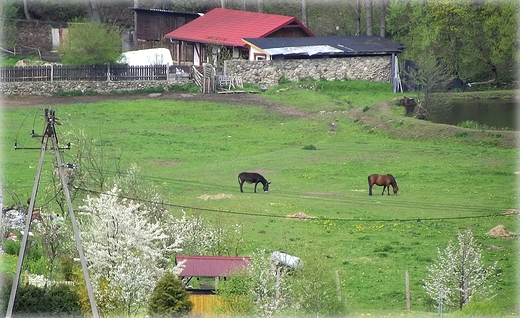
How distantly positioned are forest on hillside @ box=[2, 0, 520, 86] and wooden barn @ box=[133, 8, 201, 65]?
2.13 metres

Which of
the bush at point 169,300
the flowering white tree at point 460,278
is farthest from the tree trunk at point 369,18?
the bush at point 169,300

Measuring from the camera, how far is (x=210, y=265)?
27688mm

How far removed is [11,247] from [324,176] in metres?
15.4

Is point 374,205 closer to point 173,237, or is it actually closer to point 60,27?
point 173,237

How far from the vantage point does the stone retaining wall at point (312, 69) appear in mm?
63938

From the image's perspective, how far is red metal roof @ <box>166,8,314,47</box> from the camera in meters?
68.2

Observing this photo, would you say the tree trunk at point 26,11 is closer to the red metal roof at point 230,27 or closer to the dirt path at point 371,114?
the red metal roof at point 230,27

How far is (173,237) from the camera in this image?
29984mm

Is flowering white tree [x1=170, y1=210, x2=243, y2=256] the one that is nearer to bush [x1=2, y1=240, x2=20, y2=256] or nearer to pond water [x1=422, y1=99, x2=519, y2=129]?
bush [x1=2, y1=240, x2=20, y2=256]

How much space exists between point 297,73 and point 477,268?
1481 inches

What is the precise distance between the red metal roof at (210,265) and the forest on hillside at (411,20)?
3401 centimetres

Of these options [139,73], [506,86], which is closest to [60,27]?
[139,73]

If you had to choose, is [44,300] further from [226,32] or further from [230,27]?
[230,27]

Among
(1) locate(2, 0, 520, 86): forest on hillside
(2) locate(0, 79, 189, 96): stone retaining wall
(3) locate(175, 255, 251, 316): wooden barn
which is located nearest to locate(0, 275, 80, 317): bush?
(3) locate(175, 255, 251, 316): wooden barn
